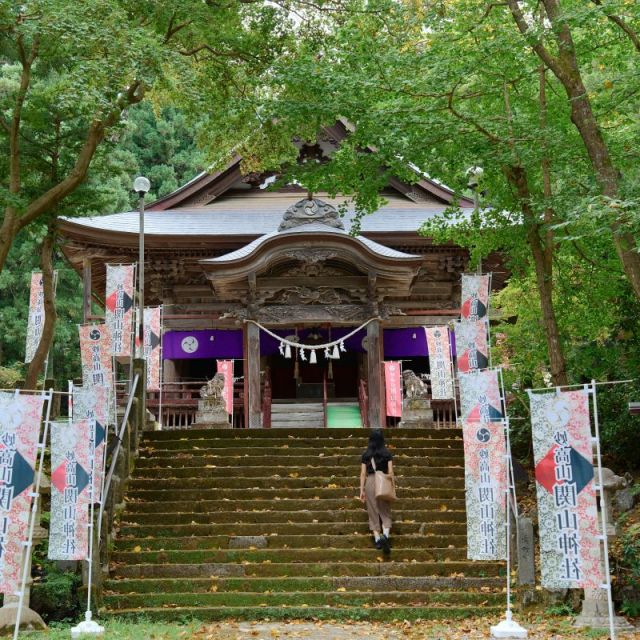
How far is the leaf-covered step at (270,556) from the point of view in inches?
440

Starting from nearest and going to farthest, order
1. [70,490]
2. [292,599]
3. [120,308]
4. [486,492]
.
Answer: [70,490] < [486,492] < [292,599] < [120,308]

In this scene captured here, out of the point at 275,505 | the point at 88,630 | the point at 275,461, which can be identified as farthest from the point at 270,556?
the point at 88,630

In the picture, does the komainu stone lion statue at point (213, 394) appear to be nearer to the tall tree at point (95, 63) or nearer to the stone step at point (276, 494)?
the stone step at point (276, 494)

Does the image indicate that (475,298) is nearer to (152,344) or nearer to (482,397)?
(482,397)

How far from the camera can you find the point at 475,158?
11.4m

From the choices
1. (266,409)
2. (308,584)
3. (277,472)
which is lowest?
(308,584)

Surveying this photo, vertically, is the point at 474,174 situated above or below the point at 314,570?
above

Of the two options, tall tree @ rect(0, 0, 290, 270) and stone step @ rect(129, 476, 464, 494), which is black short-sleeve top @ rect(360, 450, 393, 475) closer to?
stone step @ rect(129, 476, 464, 494)

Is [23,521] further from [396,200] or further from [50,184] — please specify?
[396,200]

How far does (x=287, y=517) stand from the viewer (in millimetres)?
12141

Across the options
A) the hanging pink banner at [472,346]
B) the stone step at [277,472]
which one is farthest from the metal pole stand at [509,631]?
the hanging pink banner at [472,346]

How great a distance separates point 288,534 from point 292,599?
145 centimetres

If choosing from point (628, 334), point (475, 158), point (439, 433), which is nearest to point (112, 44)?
point (475, 158)

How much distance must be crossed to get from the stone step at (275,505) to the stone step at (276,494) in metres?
0.17
